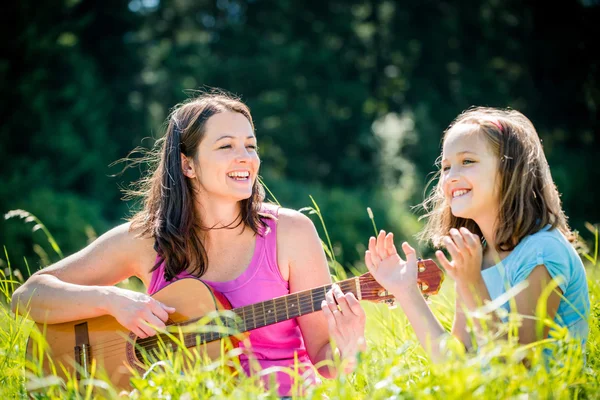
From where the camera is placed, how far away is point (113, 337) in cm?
310

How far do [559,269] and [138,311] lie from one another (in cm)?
175

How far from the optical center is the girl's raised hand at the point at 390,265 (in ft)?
8.18

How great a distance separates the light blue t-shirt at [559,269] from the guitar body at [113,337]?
126 centimetres

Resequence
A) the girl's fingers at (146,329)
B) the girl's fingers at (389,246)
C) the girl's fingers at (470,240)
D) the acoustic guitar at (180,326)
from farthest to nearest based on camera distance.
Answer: the girl's fingers at (146,329) → the acoustic guitar at (180,326) → the girl's fingers at (389,246) → the girl's fingers at (470,240)

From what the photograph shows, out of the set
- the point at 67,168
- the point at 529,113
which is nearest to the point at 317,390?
the point at 67,168

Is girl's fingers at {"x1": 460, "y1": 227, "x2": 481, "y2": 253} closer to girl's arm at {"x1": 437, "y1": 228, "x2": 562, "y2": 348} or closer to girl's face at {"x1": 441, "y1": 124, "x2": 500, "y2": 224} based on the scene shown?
girl's arm at {"x1": 437, "y1": 228, "x2": 562, "y2": 348}

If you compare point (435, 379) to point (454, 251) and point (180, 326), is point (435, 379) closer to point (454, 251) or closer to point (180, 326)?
point (454, 251)

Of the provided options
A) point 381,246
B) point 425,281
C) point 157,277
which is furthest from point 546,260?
point 157,277

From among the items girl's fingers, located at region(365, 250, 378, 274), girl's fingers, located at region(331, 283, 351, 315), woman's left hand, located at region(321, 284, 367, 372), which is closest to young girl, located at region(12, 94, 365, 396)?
woman's left hand, located at region(321, 284, 367, 372)

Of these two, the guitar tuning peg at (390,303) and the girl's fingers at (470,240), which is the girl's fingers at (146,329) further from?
the girl's fingers at (470,240)

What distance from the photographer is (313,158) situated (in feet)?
57.2

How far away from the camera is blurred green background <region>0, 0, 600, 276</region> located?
1352 centimetres

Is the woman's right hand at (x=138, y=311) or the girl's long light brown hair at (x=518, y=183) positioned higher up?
the girl's long light brown hair at (x=518, y=183)

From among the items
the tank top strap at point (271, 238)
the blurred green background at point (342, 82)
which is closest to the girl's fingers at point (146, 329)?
the tank top strap at point (271, 238)
